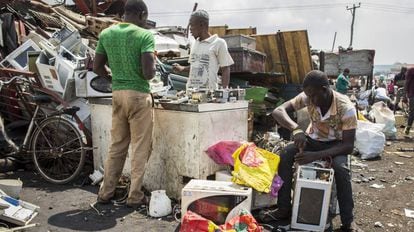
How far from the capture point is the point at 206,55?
15.4 ft

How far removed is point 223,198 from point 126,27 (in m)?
1.87

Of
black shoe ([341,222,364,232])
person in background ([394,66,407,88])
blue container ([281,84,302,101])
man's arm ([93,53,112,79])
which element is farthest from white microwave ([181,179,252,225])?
person in background ([394,66,407,88])

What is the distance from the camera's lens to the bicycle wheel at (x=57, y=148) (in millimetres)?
4906

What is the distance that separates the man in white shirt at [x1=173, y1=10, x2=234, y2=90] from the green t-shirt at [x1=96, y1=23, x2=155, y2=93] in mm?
890

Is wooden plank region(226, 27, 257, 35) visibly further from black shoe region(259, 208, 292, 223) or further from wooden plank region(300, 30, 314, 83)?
black shoe region(259, 208, 292, 223)

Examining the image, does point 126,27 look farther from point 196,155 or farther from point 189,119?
point 196,155

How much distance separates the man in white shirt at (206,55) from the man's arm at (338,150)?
1.43 metres

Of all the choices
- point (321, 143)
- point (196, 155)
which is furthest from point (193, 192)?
point (321, 143)

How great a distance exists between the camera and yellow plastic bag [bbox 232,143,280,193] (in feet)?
12.2

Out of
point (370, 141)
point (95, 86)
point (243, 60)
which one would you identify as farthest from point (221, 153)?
point (370, 141)

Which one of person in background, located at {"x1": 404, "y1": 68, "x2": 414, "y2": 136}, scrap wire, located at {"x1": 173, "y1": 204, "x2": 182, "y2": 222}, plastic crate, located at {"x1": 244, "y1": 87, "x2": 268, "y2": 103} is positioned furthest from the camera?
person in background, located at {"x1": 404, "y1": 68, "x2": 414, "y2": 136}

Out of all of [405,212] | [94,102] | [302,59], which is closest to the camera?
[405,212]

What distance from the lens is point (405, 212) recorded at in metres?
4.41

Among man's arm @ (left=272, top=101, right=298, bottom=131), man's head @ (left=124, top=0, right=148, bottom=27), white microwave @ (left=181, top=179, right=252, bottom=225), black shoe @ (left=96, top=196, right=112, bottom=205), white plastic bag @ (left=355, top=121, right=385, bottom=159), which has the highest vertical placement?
man's head @ (left=124, top=0, right=148, bottom=27)
